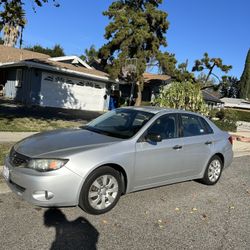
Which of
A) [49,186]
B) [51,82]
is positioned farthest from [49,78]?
[49,186]

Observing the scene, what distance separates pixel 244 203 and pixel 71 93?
62.9ft

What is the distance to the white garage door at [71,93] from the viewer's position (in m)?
22.5

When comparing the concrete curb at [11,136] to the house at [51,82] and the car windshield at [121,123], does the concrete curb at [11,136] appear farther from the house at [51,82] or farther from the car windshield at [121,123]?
the house at [51,82]

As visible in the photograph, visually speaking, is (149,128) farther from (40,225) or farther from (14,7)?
(14,7)

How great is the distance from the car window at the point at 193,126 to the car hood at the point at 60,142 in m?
1.72

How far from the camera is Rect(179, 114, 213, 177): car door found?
259 inches

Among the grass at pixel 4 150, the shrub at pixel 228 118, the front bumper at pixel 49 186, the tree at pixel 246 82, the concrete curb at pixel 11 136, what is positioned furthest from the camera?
the tree at pixel 246 82

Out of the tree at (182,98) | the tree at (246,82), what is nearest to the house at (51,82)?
the tree at (182,98)

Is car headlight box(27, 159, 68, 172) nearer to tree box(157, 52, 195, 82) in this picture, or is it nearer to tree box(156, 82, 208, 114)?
tree box(156, 82, 208, 114)

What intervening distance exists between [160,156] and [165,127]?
65cm

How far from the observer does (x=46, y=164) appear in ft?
15.6

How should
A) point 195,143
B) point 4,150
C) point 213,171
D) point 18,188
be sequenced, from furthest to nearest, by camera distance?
point 4,150, point 213,171, point 195,143, point 18,188

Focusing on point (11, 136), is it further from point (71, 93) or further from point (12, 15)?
point (71, 93)

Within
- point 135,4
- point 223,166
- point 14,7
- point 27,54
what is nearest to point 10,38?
point 27,54
